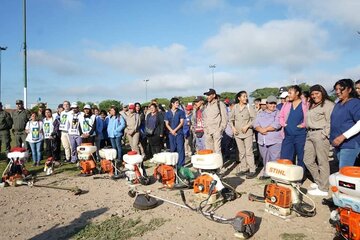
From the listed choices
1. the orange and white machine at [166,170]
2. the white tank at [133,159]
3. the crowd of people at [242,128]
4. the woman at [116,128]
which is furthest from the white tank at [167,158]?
the woman at [116,128]

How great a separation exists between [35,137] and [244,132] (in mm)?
6592

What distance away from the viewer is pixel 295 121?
19.9 ft

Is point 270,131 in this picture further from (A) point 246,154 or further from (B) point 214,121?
(B) point 214,121

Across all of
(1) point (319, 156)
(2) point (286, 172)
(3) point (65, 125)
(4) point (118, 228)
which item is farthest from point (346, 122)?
(3) point (65, 125)

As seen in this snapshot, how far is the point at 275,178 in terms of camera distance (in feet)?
15.0

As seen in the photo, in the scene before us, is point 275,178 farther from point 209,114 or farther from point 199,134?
point 199,134

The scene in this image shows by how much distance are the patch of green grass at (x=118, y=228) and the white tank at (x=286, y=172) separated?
1.84 m

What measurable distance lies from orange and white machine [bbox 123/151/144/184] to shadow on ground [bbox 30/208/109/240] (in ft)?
6.06

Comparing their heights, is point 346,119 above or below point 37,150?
above

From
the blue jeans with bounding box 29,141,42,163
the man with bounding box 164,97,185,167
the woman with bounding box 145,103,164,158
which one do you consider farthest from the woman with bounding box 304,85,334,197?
the blue jeans with bounding box 29,141,42,163

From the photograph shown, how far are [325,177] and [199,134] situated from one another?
13.6 ft

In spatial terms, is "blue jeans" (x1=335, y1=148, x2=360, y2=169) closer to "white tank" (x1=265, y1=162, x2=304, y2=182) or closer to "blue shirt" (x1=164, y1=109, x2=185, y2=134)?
"white tank" (x1=265, y1=162, x2=304, y2=182)

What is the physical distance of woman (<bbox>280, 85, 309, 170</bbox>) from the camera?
6043 millimetres

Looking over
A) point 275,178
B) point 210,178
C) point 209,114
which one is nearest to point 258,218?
point 275,178
